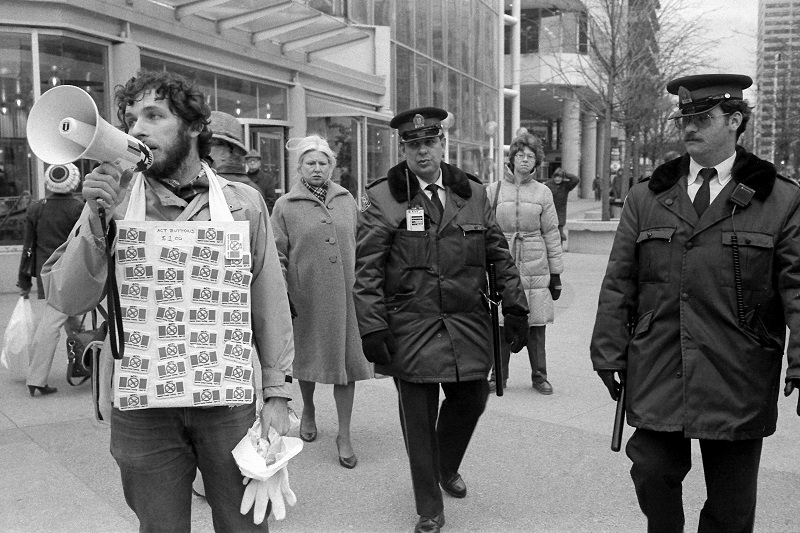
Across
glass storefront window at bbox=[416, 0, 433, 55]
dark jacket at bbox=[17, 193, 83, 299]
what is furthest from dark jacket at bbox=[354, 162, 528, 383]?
glass storefront window at bbox=[416, 0, 433, 55]

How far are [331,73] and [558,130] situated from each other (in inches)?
1731

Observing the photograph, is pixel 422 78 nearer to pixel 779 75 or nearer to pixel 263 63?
pixel 263 63

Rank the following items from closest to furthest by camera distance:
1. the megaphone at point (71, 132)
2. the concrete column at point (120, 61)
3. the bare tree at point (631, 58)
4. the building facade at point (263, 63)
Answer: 1. the megaphone at point (71, 132)
2. the building facade at point (263, 63)
3. the concrete column at point (120, 61)
4. the bare tree at point (631, 58)

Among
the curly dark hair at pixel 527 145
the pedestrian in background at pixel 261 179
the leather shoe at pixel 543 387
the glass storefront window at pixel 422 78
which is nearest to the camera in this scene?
the curly dark hair at pixel 527 145

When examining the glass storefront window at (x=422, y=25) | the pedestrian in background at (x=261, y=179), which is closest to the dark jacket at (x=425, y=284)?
the pedestrian in background at (x=261, y=179)

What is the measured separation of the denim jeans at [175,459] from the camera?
8.52 ft

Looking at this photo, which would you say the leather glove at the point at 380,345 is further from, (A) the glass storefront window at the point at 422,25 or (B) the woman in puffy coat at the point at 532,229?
(A) the glass storefront window at the point at 422,25

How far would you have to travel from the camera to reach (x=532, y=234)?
6.66 metres

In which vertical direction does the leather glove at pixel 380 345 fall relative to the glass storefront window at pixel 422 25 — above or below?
below

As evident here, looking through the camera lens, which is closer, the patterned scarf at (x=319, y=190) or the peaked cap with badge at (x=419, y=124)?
the peaked cap with badge at (x=419, y=124)

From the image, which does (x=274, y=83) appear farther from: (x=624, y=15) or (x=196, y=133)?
(x=196, y=133)

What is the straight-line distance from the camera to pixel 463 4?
31438 mm

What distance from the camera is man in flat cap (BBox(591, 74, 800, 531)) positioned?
3.03 metres

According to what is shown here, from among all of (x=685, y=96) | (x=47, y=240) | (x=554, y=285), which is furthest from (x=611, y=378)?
(x=47, y=240)
